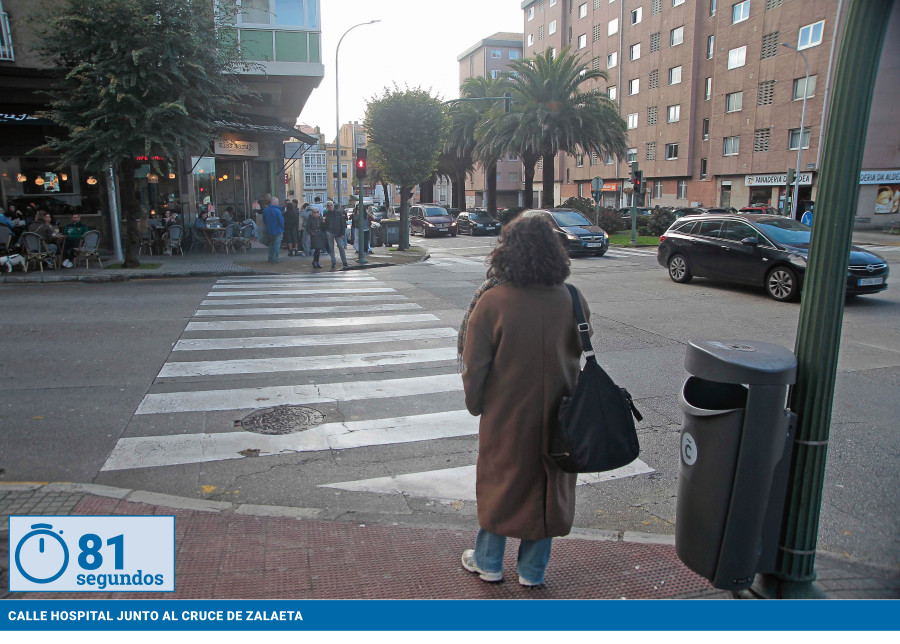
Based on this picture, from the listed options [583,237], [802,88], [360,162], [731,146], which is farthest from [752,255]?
[731,146]

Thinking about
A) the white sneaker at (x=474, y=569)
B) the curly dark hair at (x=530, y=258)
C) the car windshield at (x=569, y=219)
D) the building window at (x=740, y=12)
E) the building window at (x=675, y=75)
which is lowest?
the white sneaker at (x=474, y=569)

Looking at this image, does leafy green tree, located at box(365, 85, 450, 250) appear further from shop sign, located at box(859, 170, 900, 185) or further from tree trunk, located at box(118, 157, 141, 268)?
shop sign, located at box(859, 170, 900, 185)

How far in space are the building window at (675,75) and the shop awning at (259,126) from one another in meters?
36.0

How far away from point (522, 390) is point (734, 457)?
35.6 inches

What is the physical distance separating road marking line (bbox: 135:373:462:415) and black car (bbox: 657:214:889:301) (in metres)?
7.84

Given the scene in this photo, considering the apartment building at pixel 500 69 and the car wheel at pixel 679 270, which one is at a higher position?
the apartment building at pixel 500 69

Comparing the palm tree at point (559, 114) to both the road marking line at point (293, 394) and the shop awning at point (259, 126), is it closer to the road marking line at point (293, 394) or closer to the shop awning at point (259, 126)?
the shop awning at point (259, 126)

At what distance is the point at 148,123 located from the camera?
14273mm

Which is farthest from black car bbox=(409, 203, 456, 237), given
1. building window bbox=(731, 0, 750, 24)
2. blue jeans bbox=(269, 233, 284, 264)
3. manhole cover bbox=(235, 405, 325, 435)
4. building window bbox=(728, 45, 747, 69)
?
manhole cover bbox=(235, 405, 325, 435)

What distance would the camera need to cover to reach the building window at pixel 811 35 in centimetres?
3700

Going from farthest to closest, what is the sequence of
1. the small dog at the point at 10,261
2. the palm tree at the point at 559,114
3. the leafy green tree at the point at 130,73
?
the palm tree at the point at 559,114, the small dog at the point at 10,261, the leafy green tree at the point at 130,73

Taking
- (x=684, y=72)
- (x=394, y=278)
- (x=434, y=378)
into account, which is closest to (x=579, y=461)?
(x=434, y=378)

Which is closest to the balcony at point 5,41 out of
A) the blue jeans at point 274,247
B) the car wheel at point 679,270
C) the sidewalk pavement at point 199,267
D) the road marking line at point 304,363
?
the sidewalk pavement at point 199,267

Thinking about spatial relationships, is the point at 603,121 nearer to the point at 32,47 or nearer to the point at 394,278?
the point at 394,278
